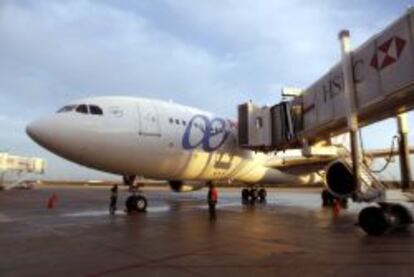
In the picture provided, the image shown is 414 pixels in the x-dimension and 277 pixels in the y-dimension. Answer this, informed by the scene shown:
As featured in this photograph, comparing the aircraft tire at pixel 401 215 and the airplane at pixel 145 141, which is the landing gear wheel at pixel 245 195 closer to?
the airplane at pixel 145 141

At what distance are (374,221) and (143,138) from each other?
338 inches

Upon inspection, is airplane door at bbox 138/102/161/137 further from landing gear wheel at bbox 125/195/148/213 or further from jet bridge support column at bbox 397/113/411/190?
jet bridge support column at bbox 397/113/411/190

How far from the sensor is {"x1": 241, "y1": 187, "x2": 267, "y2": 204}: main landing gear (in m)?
26.1

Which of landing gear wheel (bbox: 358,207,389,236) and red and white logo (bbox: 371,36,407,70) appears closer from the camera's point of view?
red and white logo (bbox: 371,36,407,70)

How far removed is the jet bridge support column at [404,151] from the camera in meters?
11.6

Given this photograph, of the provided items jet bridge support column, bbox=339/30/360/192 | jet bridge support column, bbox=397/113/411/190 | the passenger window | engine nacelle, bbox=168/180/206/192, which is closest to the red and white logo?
jet bridge support column, bbox=339/30/360/192

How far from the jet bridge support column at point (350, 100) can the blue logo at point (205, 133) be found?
762 centimetres

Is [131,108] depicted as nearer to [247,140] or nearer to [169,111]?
[169,111]

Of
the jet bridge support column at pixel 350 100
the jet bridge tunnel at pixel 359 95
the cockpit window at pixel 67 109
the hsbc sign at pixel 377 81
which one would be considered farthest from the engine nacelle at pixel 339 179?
the cockpit window at pixel 67 109

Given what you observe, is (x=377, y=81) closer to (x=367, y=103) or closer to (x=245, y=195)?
(x=367, y=103)

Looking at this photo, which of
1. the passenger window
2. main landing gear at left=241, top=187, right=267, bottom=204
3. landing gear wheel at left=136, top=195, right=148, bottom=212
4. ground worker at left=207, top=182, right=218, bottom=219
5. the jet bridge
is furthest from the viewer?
main landing gear at left=241, top=187, right=267, bottom=204

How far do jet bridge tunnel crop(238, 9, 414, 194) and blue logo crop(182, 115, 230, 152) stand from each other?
123 inches

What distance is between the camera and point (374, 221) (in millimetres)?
10719

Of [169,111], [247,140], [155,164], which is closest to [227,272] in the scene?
[155,164]
